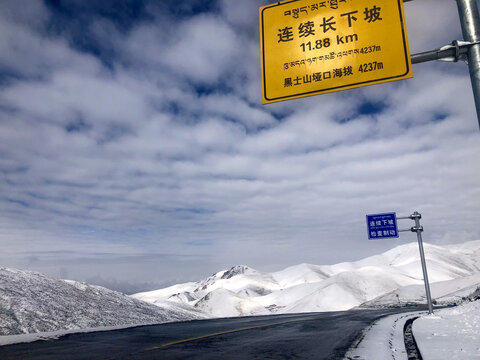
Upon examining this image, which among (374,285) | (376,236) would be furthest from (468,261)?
(376,236)

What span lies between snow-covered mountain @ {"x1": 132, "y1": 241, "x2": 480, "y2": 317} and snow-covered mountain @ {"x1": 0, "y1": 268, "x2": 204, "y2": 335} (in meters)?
15.2

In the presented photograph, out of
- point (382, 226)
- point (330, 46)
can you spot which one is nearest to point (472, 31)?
point (330, 46)

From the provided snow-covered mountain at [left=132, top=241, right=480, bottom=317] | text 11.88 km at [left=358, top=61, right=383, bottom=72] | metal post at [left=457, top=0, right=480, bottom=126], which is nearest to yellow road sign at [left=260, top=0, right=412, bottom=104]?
text 11.88 km at [left=358, top=61, right=383, bottom=72]

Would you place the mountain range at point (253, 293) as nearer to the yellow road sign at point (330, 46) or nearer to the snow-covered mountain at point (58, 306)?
the snow-covered mountain at point (58, 306)

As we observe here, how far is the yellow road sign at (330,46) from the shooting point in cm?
488

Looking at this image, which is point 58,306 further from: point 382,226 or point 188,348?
point 382,226

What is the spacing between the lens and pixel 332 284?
80.9 m

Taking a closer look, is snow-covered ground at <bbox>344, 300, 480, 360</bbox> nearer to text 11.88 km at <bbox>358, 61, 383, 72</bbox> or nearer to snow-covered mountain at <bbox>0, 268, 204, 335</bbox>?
text 11.88 km at <bbox>358, 61, 383, 72</bbox>

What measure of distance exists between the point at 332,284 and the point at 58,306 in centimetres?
7486

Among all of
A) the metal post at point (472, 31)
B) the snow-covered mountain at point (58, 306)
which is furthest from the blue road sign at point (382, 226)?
the metal post at point (472, 31)

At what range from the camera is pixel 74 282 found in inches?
771

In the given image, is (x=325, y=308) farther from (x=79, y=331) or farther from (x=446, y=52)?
(x=446, y=52)

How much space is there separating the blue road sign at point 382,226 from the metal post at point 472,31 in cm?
1236

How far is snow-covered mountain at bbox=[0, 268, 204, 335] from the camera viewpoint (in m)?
12.6
